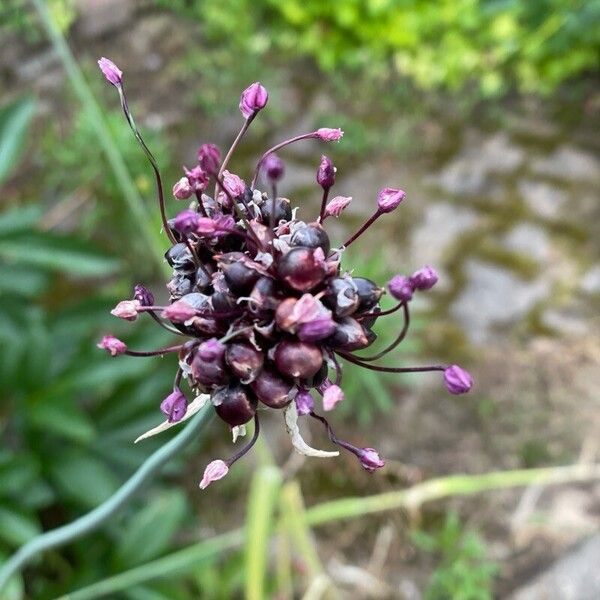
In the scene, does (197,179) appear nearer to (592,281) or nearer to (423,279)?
(423,279)

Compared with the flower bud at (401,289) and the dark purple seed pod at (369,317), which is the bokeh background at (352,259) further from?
the flower bud at (401,289)

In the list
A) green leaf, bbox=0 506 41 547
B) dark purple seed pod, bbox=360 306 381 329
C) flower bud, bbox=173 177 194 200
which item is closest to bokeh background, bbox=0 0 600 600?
green leaf, bbox=0 506 41 547

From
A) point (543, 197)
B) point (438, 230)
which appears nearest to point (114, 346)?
point (438, 230)

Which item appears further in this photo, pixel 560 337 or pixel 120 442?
pixel 560 337

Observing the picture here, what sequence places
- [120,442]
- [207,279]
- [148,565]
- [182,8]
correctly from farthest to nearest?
[182,8]
[120,442]
[148,565]
[207,279]

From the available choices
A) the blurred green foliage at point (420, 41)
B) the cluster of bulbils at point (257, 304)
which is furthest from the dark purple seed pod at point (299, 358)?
the blurred green foliage at point (420, 41)

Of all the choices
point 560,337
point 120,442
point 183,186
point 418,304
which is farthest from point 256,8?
point 183,186

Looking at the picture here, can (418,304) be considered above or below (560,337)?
above

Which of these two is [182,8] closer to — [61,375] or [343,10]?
[343,10]
